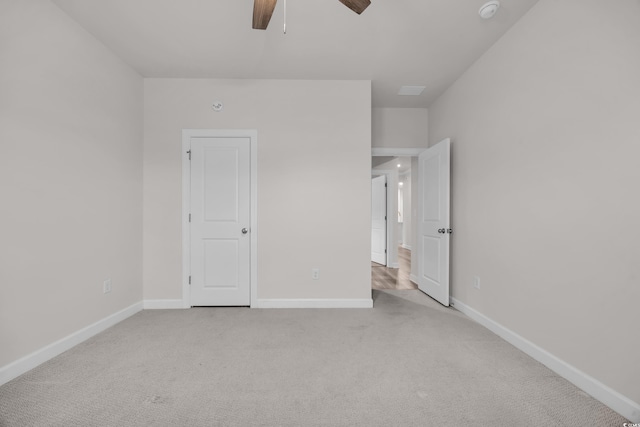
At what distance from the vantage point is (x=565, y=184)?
179 centimetres

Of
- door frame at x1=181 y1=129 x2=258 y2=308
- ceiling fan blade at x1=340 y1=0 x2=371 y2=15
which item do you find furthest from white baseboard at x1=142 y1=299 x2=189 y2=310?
ceiling fan blade at x1=340 y1=0 x2=371 y2=15

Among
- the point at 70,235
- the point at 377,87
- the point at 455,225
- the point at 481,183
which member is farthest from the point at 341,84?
the point at 70,235

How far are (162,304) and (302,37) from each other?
317 cm

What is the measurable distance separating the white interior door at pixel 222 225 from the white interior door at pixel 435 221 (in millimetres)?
2286

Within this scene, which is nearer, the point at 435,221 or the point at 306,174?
the point at 306,174

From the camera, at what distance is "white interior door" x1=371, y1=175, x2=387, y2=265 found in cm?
590

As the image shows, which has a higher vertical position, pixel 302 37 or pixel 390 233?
pixel 302 37

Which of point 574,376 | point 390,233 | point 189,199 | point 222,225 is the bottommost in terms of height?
point 574,376

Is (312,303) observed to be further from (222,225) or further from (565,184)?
(565,184)

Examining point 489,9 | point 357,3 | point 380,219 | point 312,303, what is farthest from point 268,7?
point 380,219

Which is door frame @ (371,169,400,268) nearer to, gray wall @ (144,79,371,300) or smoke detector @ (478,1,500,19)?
gray wall @ (144,79,371,300)

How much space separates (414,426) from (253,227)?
7.71 ft

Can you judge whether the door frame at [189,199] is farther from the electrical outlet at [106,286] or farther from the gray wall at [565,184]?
the gray wall at [565,184]

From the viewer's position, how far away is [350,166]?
3.14 meters
